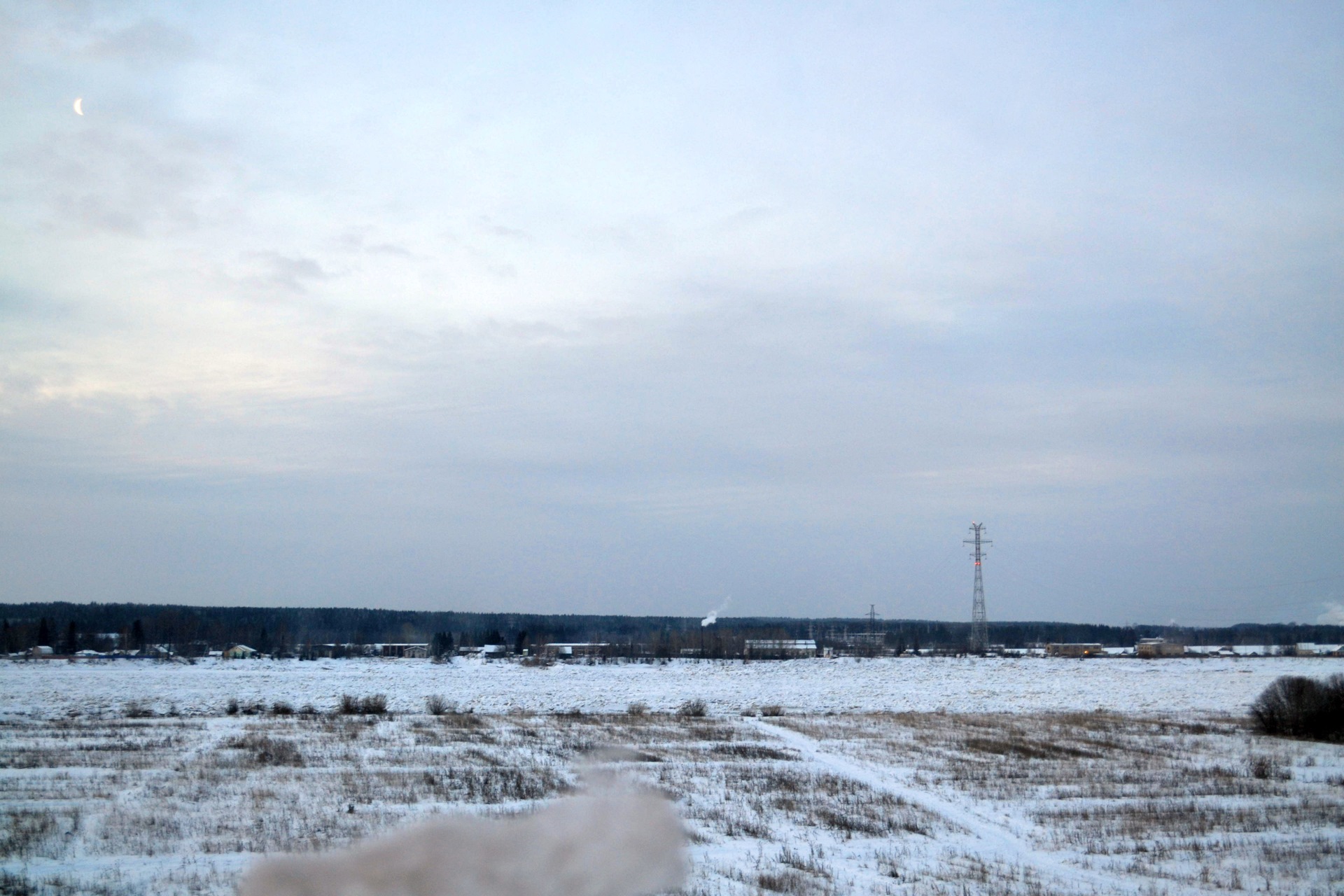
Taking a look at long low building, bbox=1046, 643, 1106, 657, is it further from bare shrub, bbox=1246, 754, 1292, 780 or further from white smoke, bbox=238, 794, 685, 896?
white smoke, bbox=238, 794, 685, 896

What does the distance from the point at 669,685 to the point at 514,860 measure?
62522mm

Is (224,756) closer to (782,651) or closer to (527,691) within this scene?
(527,691)

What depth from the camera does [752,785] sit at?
875 inches

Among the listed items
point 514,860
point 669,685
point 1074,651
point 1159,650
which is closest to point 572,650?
point 669,685

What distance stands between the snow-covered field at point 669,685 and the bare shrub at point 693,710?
1.49 m

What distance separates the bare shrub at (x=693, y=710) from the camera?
Answer: 4125 cm

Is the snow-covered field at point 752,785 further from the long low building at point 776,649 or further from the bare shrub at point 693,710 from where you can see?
the long low building at point 776,649

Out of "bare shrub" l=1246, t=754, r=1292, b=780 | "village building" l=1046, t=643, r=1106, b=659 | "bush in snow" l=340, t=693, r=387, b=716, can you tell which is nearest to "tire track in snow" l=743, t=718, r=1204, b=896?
"bare shrub" l=1246, t=754, r=1292, b=780

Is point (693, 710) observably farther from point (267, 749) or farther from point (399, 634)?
point (399, 634)

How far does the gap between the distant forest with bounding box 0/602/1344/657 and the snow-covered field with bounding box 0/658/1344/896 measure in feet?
238

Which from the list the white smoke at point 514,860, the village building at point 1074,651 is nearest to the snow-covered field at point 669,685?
the village building at point 1074,651

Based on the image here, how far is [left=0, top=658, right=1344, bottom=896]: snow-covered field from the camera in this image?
45.8ft

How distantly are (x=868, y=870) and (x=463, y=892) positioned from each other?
12875 mm

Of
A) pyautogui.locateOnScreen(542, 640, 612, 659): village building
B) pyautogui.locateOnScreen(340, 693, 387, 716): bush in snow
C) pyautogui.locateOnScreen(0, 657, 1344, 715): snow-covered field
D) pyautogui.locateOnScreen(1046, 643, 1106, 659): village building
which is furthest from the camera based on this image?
pyautogui.locateOnScreen(1046, 643, 1106, 659): village building
